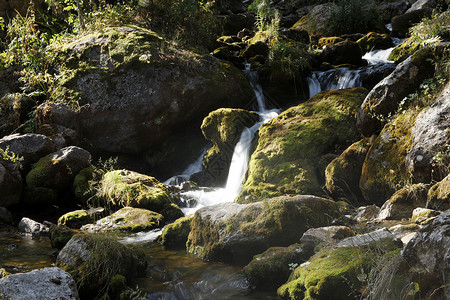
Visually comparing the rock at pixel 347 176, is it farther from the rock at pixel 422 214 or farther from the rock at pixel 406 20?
the rock at pixel 406 20

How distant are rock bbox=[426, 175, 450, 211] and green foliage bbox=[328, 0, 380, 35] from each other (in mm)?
13347

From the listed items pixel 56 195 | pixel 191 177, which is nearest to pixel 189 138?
pixel 191 177

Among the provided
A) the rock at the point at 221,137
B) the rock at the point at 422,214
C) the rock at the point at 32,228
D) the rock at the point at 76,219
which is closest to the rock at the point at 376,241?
the rock at the point at 422,214

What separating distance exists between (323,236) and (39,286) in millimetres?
3121

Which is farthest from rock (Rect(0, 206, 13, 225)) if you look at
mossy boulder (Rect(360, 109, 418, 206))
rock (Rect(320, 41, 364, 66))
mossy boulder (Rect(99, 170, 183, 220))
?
rock (Rect(320, 41, 364, 66))

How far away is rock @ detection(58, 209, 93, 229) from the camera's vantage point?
7.45 metres

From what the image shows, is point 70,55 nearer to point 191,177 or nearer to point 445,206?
point 191,177

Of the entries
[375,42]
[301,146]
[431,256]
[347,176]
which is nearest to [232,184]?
[301,146]

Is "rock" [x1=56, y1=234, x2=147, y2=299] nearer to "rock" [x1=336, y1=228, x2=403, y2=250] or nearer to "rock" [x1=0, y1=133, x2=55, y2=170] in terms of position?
"rock" [x1=336, y1=228, x2=403, y2=250]

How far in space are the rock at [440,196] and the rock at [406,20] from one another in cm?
1151

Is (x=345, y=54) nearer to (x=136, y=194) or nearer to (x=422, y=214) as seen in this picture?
(x=136, y=194)

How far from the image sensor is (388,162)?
19.6ft

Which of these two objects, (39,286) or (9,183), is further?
(9,183)

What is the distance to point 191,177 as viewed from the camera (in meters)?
10.2
